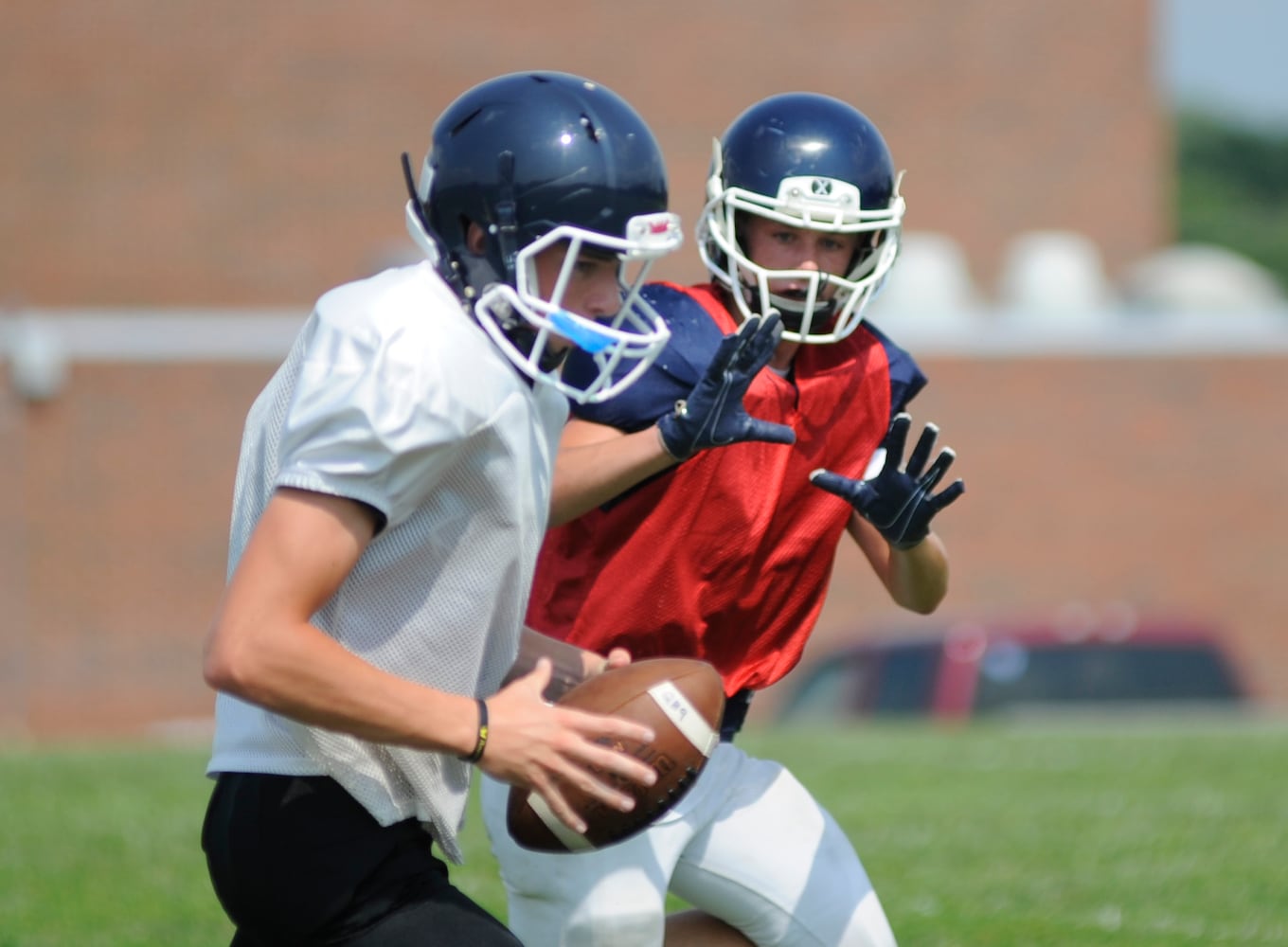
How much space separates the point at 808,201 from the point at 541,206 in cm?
92

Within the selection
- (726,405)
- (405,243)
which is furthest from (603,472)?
(405,243)

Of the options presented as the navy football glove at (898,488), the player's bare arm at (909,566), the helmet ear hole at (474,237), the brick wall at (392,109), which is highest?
the helmet ear hole at (474,237)

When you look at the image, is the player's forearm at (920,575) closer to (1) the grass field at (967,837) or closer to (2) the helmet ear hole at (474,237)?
(2) the helmet ear hole at (474,237)

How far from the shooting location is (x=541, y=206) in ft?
9.71

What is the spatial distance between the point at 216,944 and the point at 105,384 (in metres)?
16.6

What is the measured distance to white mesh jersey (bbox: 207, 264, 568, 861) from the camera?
2.66m

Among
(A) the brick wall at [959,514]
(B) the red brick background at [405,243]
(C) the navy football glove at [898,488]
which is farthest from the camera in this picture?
(B) the red brick background at [405,243]

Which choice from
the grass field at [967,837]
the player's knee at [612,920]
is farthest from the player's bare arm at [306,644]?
the grass field at [967,837]

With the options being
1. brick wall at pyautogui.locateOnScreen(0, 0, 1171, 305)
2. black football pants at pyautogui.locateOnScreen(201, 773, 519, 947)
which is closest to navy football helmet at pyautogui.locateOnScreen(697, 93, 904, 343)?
black football pants at pyautogui.locateOnScreen(201, 773, 519, 947)

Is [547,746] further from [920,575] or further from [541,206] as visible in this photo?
[920,575]

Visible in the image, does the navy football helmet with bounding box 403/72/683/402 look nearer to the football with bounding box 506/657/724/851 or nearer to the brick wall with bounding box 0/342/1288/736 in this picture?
the football with bounding box 506/657/724/851

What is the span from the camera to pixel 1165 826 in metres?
6.96

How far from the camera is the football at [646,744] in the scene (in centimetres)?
310

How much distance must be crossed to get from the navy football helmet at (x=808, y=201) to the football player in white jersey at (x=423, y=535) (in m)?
0.62
